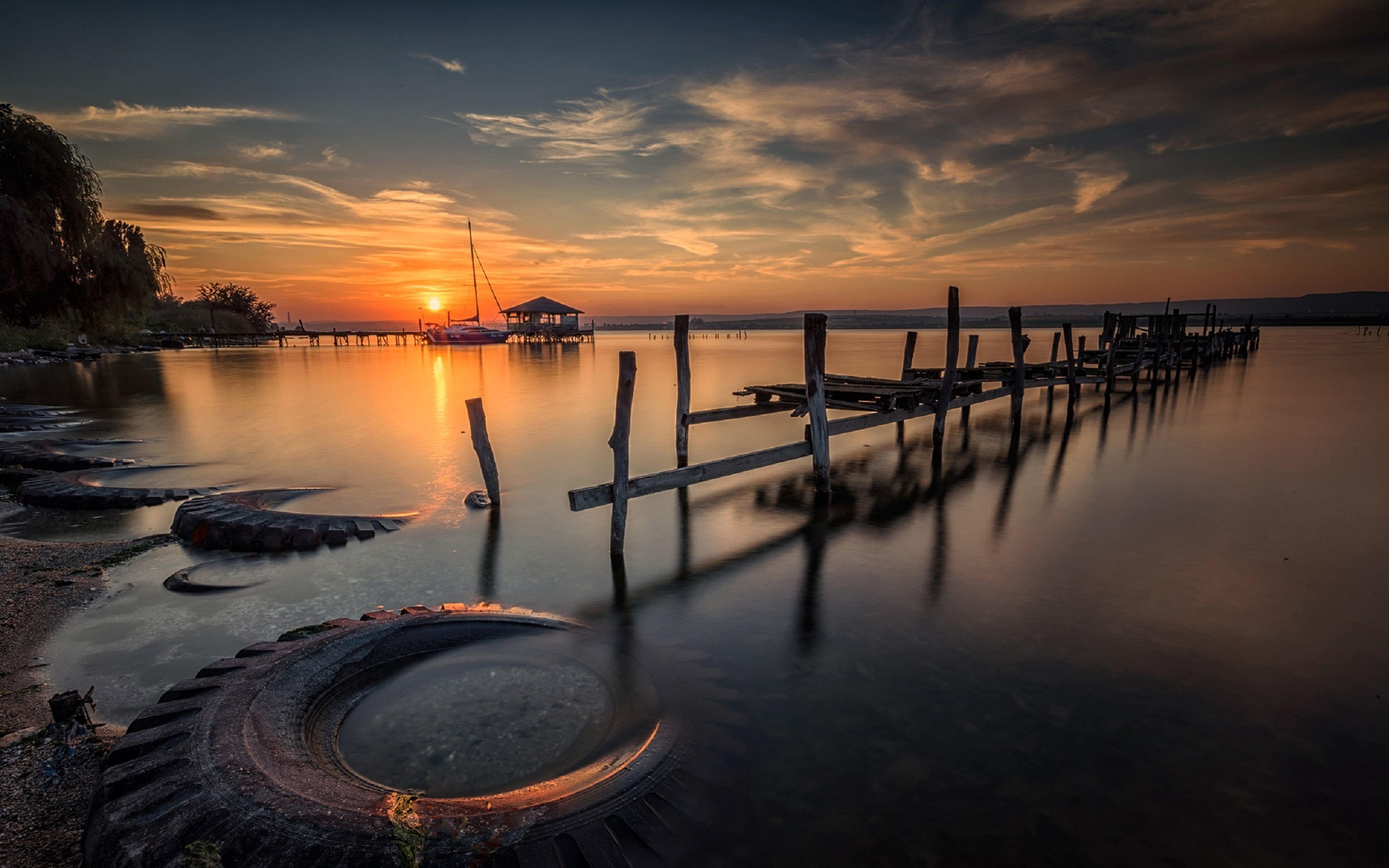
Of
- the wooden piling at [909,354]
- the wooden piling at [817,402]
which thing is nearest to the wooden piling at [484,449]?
the wooden piling at [817,402]

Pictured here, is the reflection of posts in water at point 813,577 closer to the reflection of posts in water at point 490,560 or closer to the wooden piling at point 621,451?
the wooden piling at point 621,451

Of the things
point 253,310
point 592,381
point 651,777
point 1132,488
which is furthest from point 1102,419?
point 253,310

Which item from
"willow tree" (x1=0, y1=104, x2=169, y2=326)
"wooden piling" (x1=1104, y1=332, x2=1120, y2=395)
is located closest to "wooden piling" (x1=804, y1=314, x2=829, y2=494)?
"wooden piling" (x1=1104, y1=332, x2=1120, y2=395)

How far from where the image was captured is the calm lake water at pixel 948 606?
4.00 m

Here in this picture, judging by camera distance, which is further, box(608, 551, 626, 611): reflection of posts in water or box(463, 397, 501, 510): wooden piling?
box(463, 397, 501, 510): wooden piling

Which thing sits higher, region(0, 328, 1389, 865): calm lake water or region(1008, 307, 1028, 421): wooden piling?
region(1008, 307, 1028, 421): wooden piling

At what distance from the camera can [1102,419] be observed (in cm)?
1977

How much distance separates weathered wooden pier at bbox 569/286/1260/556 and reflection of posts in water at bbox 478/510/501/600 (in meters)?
1.47

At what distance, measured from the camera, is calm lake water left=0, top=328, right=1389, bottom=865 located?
4.00 metres

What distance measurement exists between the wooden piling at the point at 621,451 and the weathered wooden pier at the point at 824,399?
0.01 m

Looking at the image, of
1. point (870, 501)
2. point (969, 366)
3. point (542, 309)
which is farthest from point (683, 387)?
point (542, 309)

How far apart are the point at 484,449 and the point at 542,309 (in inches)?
2454

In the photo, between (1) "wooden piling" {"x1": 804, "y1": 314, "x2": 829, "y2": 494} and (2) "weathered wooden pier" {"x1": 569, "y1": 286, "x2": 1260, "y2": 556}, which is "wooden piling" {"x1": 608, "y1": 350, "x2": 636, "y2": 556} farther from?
(1) "wooden piling" {"x1": 804, "y1": 314, "x2": 829, "y2": 494}

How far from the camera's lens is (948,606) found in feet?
23.5
